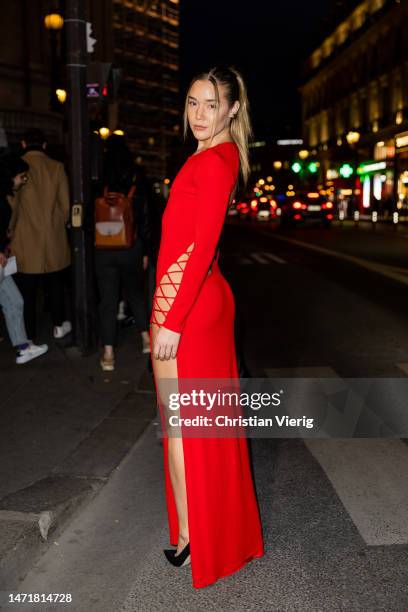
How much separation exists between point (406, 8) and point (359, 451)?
1881 inches

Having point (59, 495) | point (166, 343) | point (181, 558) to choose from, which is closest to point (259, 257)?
point (59, 495)

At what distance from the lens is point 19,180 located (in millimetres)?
6355

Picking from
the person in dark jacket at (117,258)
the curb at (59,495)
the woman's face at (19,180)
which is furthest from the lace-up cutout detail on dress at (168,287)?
the woman's face at (19,180)

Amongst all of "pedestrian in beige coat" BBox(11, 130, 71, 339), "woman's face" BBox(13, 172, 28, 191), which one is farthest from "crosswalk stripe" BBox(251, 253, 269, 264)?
"woman's face" BBox(13, 172, 28, 191)

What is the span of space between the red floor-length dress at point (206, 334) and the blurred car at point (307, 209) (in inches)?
1214

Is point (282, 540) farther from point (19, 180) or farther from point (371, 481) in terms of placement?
point (19, 180)

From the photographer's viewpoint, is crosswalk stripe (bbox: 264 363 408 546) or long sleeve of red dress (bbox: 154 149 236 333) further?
crosswalk stripe (bbox: 264 363 408 546)

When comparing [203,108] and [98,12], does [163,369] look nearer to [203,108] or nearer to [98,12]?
[203,108]

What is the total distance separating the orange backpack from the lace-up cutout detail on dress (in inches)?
130

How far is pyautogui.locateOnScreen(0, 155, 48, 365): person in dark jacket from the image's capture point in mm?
6086

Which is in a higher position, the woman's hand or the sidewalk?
the woman's hand

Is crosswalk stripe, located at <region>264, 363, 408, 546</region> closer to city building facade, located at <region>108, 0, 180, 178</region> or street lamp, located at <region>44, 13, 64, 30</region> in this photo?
street lamp, located at <region>44, 13, 64, 30</region>

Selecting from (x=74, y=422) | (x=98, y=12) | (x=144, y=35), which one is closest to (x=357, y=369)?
(x=74, y=422)

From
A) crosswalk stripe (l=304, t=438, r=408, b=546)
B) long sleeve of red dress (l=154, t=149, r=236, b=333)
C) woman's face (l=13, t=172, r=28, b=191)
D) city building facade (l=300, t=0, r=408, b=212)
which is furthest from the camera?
city building facade (l=300, t=0, r=408, b=212)
